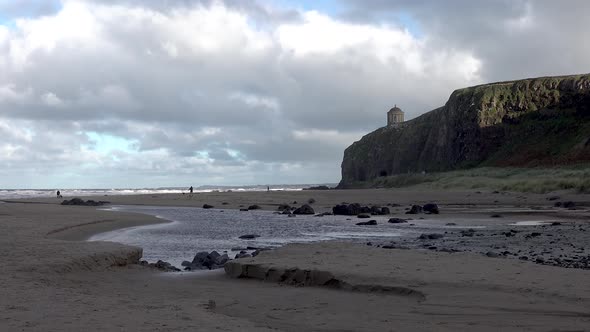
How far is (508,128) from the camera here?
74500mm

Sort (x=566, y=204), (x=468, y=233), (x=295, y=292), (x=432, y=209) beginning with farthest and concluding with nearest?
(x=566, y=204) < (x=432, y=209) < (x=468, y=233) < (x=295, y=292)

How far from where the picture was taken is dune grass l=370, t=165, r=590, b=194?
41.6m

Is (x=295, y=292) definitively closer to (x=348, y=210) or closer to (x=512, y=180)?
(x=348, y=210)

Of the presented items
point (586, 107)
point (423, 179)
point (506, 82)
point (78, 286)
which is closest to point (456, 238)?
point (78, 286)

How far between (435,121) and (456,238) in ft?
249

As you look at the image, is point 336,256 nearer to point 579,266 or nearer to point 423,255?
point 423,255

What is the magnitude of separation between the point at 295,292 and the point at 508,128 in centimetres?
7056

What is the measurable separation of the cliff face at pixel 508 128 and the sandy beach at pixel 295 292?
5221cm

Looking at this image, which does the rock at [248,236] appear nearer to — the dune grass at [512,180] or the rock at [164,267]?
the rock at [164,267]

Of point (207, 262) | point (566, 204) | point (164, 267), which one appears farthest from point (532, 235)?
point (566, 204)

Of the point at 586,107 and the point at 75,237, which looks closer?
the point at 75,237

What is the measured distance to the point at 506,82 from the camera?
83.2m

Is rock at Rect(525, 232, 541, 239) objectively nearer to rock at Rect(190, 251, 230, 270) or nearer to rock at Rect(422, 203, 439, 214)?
rock at Rect(190, 251, 230, 270)

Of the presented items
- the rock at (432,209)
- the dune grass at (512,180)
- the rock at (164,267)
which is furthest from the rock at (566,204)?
the rock at (164,267)
